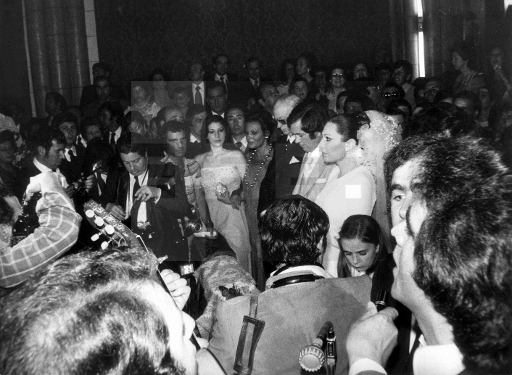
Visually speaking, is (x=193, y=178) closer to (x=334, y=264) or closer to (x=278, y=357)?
(x=334, y=264)

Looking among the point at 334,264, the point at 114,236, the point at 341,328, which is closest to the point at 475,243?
the point at 341,328

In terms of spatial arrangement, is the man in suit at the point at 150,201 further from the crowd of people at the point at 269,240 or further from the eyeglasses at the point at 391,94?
the eyeglasses at the point at 391,94

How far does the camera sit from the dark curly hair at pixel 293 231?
6.56 ft

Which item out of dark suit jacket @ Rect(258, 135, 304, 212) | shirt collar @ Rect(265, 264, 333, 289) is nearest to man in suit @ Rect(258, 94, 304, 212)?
dark suit jacket @ Rect(258, 135, 304, 212)

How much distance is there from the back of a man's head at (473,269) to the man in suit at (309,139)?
213 centimetres

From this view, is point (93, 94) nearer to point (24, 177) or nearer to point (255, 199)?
point (24, 177)

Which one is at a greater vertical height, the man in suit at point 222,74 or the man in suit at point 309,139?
the man in suit at point 222,74

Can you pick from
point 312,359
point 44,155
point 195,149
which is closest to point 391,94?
point 195,149

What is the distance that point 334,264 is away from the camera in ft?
9.58

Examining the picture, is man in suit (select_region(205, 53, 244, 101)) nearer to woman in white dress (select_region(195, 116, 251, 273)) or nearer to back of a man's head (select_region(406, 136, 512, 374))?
woman in white dress (select_region(195, 116, 251, 273))

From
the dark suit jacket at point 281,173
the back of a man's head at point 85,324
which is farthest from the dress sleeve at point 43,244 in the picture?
the dark suit jacket at point 281,173

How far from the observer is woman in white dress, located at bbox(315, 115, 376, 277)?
288 cm

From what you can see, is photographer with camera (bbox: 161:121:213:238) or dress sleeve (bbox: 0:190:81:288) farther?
photographer with camera (bbox: 161:121:213:238)

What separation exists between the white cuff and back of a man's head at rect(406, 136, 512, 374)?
0.16 metres
